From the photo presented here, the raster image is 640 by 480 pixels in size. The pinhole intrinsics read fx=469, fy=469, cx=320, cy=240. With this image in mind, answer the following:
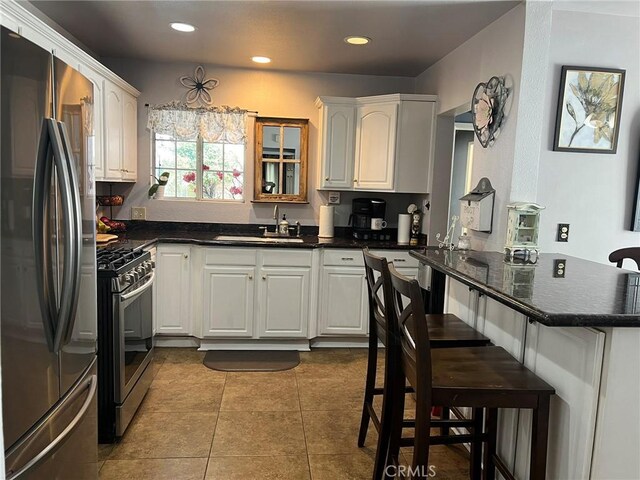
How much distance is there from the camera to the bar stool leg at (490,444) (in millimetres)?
1944

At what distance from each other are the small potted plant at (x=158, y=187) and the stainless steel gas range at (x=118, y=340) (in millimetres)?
1517

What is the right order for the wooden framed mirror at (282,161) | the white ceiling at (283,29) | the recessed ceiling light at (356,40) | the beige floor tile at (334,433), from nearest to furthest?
1. the beige floor tile at (334,433)
2. the white ceiling at (283,29)
3. the recessed ceiling light at (356,40)
4. the wooden framed mirror at (282,161)

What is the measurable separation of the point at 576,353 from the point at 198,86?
3685mm

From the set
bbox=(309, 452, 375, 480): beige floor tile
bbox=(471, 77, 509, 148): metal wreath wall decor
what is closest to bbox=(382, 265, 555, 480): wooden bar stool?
bbox=(309, 452, 375, 480): beige floor tile

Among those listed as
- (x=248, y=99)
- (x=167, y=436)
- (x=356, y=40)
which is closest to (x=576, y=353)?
(x=167, y=436)

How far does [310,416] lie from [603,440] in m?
1.71

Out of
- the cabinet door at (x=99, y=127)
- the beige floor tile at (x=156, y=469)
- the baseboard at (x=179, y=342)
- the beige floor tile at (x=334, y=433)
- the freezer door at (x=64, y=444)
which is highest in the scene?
the cabinet door at (x=99, y=127)

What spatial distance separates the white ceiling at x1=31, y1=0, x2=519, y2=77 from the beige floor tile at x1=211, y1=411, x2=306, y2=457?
7.81 ft

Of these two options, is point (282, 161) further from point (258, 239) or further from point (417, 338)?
point (417, 338)

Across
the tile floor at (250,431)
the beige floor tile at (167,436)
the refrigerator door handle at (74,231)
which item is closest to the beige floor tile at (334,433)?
the tile floor at (250,431)

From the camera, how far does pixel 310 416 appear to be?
9.10 ft

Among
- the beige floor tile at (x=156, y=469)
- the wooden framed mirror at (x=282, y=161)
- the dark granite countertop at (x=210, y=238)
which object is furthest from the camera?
the wooden framed mirror at (x=282, y=161)

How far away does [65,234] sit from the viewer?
145 centimetres

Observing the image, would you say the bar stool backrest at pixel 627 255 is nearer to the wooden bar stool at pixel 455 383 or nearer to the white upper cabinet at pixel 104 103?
the wooden bar stool at pixel 455 383
